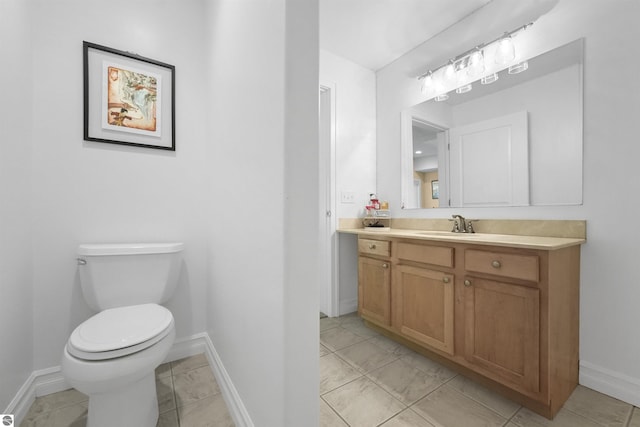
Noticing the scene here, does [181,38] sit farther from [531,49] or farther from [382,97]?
[531,49]

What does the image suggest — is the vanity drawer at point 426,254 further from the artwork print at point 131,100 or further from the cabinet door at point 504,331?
the artwork print at point 131,100

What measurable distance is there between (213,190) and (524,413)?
2021 mm

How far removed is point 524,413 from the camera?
1.21 m

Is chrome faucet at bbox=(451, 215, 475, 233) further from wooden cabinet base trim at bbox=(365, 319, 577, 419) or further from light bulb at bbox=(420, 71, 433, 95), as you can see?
light bulb at bbox=(420, 71, 433, 95)

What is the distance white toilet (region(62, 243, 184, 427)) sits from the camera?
0.90 meters

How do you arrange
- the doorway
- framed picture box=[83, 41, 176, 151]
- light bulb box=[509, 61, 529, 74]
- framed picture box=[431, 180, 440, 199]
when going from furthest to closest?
the doorway, framed picture box=[431, 180, 440, 199], light bulb box=[509, 61, 529, 74], framed picture box=[83, 41, 176, 151]

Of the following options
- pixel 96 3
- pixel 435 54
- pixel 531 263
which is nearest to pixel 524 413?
pixel 531 263

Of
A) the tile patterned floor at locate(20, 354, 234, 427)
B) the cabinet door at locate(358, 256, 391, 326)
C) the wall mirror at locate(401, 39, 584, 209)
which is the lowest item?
the tile patterned floor at locate(20, 354, 234, 427)

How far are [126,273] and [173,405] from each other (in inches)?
27.7

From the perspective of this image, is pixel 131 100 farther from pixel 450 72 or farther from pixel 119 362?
pixel 450 72

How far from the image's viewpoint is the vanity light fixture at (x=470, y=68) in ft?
5.61

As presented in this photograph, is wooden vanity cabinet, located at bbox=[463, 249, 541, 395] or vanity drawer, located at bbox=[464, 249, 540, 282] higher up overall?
vanity drawer, located at bbox=[464, 249, 540, 282]

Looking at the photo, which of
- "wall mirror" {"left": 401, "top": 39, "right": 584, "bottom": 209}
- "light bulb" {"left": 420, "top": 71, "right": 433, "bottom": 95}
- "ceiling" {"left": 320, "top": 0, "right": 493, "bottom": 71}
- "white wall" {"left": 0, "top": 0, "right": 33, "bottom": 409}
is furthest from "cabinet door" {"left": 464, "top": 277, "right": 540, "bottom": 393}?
"white wall" {"left": 0, "top": 0, "right": 33, "bottom": 409}

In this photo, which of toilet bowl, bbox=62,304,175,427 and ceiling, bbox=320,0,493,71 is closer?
toilet bowl, bbox=62,304,175,427
